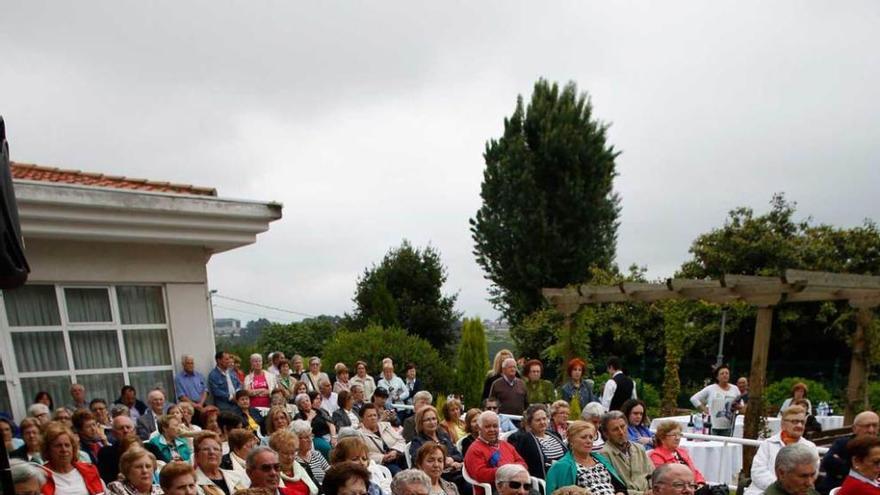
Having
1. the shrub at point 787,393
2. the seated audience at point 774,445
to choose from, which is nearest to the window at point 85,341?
the seated audience at point 774,445

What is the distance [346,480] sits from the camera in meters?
4.23

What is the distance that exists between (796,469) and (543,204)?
2460 cm

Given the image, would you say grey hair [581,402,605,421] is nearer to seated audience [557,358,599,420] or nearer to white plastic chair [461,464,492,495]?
white plastic chair [461,464,492,495]

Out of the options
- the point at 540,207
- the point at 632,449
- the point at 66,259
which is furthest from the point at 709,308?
the point at 66,259

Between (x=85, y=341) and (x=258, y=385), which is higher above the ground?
(x=85, y=341)

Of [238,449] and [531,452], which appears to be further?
[531,452]

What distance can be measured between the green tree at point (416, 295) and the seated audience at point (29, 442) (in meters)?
20.0

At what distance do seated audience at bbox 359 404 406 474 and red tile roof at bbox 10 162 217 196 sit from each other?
10.2 ft

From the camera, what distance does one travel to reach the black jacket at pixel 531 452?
636 centimetres

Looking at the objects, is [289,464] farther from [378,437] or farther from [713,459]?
[713,459]

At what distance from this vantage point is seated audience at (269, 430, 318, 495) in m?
5.33

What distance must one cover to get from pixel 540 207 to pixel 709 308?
9496 millimetres

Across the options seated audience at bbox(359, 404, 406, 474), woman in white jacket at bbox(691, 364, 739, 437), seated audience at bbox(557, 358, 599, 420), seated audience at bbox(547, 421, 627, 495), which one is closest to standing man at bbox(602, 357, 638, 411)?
seated audience at bbox(557, 358, 599, 420)

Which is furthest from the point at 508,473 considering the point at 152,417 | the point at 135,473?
the point at 152,417
